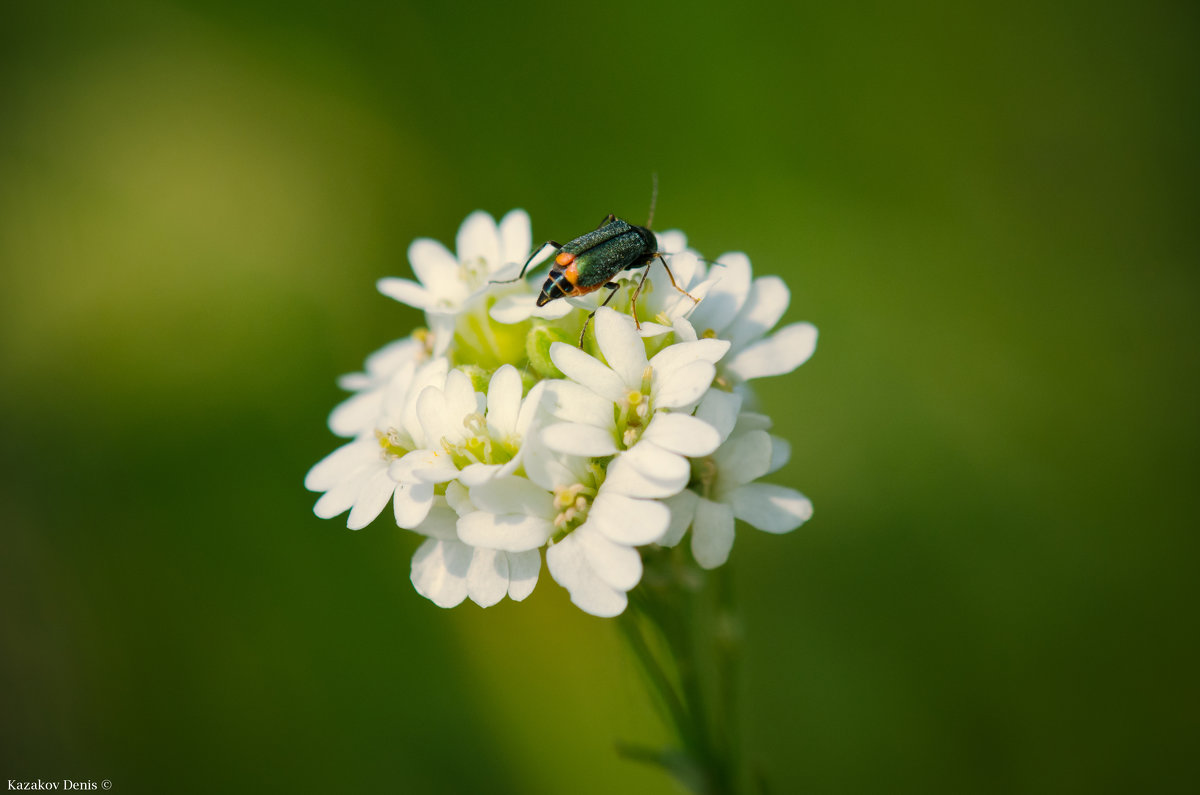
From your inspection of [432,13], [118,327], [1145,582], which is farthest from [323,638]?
[1145,582]

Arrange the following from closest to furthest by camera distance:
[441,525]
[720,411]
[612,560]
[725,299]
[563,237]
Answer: [612,560] → [720,411] → [441,525] → [725,299] → [563,237]

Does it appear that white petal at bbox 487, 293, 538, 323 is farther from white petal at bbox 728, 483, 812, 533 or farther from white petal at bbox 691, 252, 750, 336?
white petal at bbox 728, 483, 812, 533

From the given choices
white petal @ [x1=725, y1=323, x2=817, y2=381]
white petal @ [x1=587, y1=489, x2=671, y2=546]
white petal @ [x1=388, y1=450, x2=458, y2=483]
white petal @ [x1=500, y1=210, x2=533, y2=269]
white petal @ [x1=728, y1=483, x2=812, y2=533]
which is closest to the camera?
white petal @ [x1=587, y1=489, x2=671, y2=546]

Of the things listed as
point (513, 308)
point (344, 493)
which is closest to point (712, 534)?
point (513, 308)

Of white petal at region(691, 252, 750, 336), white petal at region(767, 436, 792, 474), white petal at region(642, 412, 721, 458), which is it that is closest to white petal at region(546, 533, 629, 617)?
white petal at region(642, 412, 721, 458)

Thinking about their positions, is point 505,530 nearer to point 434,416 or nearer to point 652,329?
point 434,416

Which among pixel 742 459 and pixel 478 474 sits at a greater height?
pixel 478 474
